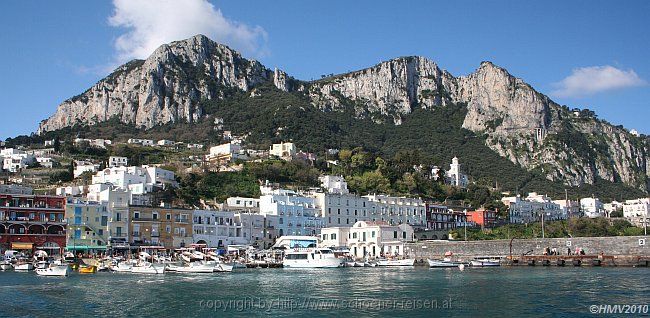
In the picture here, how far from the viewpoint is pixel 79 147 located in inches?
6029

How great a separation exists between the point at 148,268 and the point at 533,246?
4274 cm

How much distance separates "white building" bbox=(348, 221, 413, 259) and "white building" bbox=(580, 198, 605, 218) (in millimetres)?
79249

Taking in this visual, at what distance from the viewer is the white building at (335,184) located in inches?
4624

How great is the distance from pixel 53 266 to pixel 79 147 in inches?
3765

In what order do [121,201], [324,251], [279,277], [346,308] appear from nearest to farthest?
[346,308] < [279,277] < [324,251] < [121,201]

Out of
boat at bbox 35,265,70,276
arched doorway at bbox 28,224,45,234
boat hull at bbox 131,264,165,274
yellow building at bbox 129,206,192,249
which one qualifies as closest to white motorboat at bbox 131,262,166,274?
boat hull at bbox 131,264,165,274

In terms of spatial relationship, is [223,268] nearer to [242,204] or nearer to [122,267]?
[122,267]

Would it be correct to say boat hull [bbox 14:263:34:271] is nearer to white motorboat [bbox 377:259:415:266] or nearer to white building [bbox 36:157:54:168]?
white motorboat [bbox 377:259:415:266]

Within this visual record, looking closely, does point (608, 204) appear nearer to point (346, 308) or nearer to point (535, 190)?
point (535, 190)

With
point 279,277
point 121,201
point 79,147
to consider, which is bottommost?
point 279,277

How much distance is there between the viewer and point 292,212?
10175 cm

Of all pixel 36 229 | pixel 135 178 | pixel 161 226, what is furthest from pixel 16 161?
pixel 161 226

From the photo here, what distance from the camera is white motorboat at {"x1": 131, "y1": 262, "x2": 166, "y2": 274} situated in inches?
2608

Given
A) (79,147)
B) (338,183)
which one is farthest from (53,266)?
(79,147)
